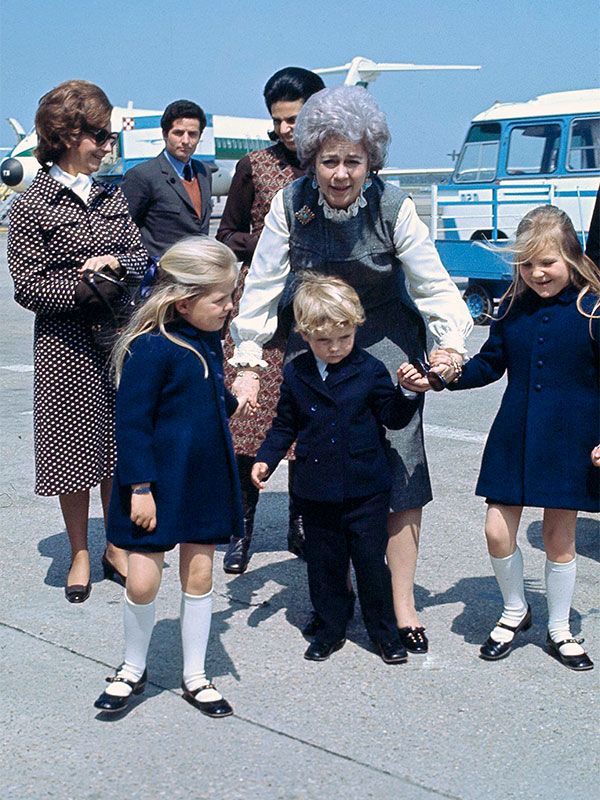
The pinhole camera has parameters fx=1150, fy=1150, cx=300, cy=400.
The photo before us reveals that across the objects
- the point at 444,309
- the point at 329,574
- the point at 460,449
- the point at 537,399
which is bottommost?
the point at 460,449

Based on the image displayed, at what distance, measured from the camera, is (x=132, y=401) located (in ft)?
10.7

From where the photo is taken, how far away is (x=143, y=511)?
127 inches

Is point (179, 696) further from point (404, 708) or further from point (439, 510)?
point (439, 510)

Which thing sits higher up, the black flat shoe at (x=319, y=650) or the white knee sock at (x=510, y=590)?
the white knee sock at (x=510, y=590)

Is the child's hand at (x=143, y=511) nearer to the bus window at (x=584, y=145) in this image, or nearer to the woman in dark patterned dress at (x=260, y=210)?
the woman in dark patterned dress at (x=260, y=210)

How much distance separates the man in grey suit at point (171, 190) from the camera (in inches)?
241

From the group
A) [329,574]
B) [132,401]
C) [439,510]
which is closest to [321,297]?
[132,401]

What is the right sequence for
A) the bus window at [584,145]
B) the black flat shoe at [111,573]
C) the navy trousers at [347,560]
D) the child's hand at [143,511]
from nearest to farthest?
the child's hand at [143,511], the navy trousers at [347,560], the black flat shoe at [111,573], the bus window at [584,145]

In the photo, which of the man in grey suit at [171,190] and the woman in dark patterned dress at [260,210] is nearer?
the woman in dark patterned dress at [260,210]

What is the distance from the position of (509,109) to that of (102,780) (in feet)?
40.2

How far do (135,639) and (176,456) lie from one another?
56cm

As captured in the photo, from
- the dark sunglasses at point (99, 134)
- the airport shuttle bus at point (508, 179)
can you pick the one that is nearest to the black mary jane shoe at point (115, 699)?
the dark sunglasses at point (99, 134)

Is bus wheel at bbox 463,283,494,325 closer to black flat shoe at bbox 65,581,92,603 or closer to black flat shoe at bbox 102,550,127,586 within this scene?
black flat shoe at bbox 102,550,127,586

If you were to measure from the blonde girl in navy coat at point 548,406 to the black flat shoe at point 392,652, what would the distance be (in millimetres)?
261
